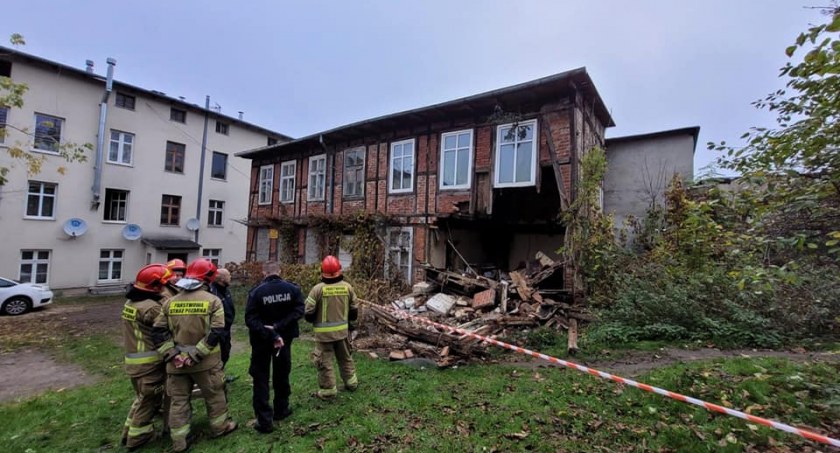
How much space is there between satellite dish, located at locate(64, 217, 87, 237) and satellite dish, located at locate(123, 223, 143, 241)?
155 centimetres

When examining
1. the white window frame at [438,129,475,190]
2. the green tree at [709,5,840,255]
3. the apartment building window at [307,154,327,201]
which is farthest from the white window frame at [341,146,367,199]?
the green tree at [709,5,840,255]

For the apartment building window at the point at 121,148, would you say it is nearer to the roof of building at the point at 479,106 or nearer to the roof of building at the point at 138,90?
the roof of building at the point at 138,90

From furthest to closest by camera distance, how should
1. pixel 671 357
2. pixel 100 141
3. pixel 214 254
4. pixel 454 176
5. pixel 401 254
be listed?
pixel 214 254, pixel 100 141, pixel 401 254, pixel 454 176, pixel 671 357

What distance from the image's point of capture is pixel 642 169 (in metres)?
12.8

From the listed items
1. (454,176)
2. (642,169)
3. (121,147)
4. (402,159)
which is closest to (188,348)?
(454,176)

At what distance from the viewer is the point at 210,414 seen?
389 centimetres

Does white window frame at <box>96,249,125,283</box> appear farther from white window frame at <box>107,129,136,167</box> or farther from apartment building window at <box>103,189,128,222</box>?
white window frame at <box>107,129,136,167</box>

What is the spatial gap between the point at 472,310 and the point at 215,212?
1966cm

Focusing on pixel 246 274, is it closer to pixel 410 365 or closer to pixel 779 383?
pixel 410 365

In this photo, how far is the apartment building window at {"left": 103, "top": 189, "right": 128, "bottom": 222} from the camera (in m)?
18.1

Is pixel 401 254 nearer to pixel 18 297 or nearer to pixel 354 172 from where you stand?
pixel 354 172

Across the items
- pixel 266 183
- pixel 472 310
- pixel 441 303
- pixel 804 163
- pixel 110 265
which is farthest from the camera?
pixel 110 265

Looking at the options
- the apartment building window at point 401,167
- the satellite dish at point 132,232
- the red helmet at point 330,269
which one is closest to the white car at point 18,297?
the satellite dish at point 132,232

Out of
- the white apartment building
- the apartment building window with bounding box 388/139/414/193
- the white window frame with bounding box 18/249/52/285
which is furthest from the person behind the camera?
the white window frame with bounding box 18/249/52/285
